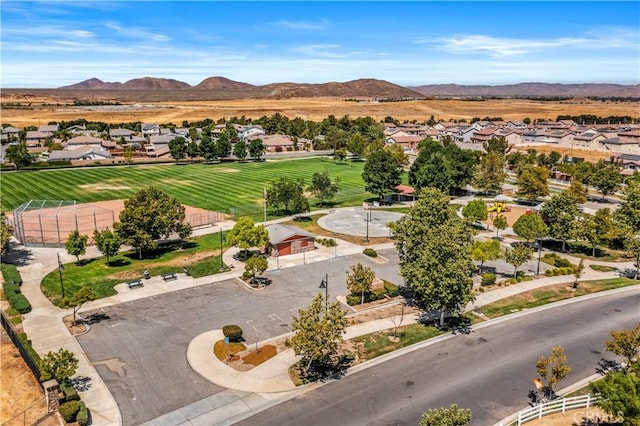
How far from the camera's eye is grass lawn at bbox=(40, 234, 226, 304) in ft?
160

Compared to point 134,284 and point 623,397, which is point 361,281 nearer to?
point 134,284

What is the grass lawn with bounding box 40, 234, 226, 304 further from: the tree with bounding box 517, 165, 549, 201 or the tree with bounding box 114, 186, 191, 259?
the tree with bounding box 517, 165, 549, 201

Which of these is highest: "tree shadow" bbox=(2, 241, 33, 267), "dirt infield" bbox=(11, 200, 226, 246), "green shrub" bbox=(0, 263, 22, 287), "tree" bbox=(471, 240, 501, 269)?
"tree" bbox=(471, 240, 501, 269)

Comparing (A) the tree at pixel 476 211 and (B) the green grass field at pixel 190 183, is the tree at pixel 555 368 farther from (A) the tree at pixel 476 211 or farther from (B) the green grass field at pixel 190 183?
(B) the green grass field at pixel 190 183

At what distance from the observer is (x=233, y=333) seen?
37.8 metres

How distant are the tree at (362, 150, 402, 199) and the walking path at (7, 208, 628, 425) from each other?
28957 millimetres

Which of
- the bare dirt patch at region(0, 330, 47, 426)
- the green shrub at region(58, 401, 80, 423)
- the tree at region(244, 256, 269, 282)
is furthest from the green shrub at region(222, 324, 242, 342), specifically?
the bare dirt patch at region(0, 330, 47, 426)

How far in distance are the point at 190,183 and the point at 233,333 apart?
221 ft

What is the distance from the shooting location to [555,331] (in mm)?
40781

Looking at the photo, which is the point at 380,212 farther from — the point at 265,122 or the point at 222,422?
the point at 265,122

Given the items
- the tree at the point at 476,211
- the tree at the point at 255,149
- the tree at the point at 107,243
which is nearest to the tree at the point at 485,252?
the tree at the point at 476,211

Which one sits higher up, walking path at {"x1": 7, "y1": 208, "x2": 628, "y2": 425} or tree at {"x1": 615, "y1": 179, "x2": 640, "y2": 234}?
tree at {"x1": 615, "y1": 179, "x2": 640, "y2": 234}

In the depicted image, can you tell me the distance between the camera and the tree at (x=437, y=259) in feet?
127

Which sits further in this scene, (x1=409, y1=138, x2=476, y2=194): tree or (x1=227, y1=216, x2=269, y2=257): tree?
(x1=409, y1=138, x2=476, y2=194): tree
